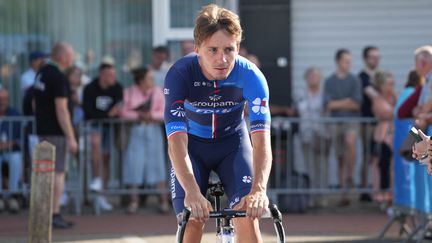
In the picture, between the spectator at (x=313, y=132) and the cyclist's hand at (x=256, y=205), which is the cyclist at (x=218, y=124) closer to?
the cyclist's hand at (x=256, y=205)

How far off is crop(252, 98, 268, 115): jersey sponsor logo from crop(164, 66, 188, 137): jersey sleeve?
451 mm

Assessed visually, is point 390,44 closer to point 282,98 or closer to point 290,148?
point 282,98

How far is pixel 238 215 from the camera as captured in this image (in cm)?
556

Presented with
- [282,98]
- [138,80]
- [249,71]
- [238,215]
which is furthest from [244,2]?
[238,215]

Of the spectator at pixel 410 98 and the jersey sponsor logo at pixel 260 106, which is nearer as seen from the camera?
the jersey sponsor logo at pixel 260 106

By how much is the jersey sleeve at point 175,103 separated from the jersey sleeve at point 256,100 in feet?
1.35

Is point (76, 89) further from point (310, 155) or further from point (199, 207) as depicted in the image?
point (199, 207)

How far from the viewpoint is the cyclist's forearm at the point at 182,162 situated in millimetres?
5988

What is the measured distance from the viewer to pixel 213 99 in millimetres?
6746

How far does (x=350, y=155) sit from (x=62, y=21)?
5400 millimetres

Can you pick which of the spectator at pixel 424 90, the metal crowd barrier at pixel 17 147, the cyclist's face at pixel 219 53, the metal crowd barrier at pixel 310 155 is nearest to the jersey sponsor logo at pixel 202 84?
the cyclist's face at pixel 219 53

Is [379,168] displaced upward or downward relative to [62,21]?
downward

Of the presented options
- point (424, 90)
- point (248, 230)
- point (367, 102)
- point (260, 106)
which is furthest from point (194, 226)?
point (367, 102)

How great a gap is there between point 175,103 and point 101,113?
755 cm
